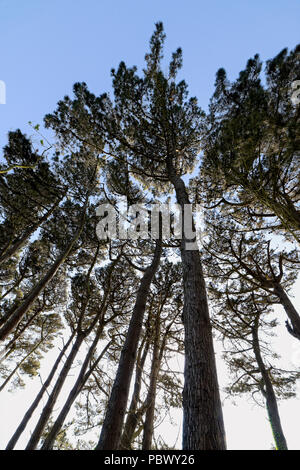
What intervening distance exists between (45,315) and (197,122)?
1106 cm

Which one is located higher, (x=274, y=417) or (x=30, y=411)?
(x=274, y=417)

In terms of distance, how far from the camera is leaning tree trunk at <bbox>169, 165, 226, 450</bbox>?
1.61 meters

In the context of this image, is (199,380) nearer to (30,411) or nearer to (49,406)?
(49,406)

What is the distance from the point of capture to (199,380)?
1917mm

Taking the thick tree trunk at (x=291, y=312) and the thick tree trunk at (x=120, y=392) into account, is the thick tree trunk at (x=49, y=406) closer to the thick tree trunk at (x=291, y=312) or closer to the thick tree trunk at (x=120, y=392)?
the thick tree trunk at (x=120, y=392)

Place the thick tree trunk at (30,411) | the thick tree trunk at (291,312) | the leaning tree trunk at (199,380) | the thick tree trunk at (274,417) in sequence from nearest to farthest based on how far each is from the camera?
the leaning tree trunk at (199,380) → the thick tree trunk at (291,312) → the thick tree trunk at (274,417) → the thick tree trunk at (30,411)

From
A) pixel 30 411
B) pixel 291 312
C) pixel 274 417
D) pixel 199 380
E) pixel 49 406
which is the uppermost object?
pixel 291 312

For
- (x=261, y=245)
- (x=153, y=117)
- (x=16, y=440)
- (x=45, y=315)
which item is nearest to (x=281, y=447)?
(x=261, y=245)

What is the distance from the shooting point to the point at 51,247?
27.1 feet

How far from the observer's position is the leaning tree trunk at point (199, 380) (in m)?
1.61

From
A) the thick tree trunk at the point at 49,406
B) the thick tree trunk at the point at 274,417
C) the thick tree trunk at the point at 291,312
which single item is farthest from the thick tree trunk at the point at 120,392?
the thick tree trunk at the point at 274,417

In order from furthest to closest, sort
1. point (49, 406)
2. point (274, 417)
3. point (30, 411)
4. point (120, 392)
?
1. point (30, 411)
2. point (274, 417)
3. point (49, 406)
4. point (120, 392)

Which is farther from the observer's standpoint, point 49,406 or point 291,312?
point 49,406

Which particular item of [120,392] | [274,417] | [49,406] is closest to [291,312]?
[120,392]
